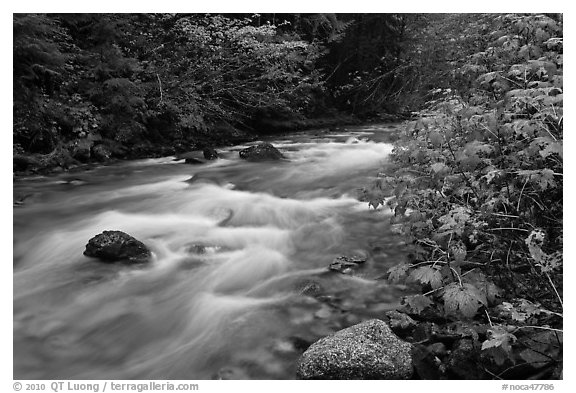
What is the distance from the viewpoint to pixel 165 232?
15.4 ft

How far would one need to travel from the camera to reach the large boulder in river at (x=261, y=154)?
317 inches

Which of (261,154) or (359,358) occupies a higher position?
(261,154)

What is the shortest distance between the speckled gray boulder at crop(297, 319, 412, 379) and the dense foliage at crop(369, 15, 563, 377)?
0.36 meters

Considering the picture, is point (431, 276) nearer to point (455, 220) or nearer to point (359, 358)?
point (455, 220)

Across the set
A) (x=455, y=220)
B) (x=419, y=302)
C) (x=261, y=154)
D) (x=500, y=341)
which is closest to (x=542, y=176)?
(x=455, y=220)

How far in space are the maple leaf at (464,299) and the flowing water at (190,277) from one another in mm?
1000

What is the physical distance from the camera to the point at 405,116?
1020cm

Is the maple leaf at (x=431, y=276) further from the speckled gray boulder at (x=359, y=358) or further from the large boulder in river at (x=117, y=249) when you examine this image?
the large boulder in river at (x=117, y=249)

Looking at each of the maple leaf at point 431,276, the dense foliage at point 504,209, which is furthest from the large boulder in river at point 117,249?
the maple leaf at point 431,276

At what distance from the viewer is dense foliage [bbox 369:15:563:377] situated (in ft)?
8.14

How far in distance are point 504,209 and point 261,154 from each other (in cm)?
557

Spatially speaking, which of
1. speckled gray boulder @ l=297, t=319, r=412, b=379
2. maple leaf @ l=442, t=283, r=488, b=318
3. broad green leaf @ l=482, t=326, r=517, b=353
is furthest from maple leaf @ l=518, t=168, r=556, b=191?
speckled gray boulder @ l=297, t=319, r=412, b=379

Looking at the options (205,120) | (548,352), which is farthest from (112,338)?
(205,120)

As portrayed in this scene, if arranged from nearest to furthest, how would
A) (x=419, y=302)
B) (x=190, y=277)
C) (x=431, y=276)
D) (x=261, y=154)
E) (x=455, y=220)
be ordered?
(x=431, y=276) < (x=455, y=220) < (x=419, y=302) < (x=190, y=277) < (x=261, y=154)
